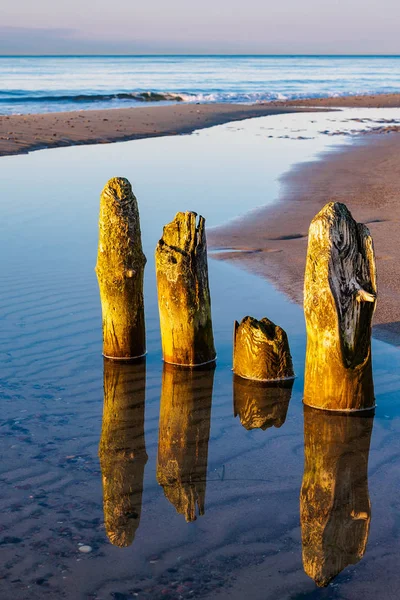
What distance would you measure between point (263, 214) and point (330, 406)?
7.99 meters

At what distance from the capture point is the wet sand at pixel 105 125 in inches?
918

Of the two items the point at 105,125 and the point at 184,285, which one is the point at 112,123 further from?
the point at 184,285

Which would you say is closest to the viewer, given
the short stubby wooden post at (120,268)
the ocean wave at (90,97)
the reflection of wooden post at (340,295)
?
the reflection of wooden post at (340,295)

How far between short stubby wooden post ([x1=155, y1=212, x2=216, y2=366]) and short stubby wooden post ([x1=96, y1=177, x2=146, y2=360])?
250 millimetres

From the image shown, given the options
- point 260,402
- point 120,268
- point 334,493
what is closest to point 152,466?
point 334,493

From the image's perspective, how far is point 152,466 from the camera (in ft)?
17.0

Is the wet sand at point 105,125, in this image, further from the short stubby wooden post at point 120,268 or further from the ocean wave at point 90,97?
the short stubby wooden post at point 120,268

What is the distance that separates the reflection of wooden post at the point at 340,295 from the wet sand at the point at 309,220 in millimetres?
1849

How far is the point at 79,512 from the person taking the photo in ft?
15.1

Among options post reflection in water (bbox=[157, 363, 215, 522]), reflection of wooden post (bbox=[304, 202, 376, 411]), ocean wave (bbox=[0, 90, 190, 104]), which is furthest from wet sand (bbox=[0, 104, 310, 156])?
reflection of wooden post (bbox=[304, 202, 376, 411])

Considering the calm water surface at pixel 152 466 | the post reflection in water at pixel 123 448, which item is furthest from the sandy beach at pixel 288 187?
the post reflection in water at pixel 123 448

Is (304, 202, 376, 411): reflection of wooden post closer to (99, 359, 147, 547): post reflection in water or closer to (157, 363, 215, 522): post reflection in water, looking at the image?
(157, 363, 215, 522): post reflection in water

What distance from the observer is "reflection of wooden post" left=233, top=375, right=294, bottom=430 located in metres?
5.91

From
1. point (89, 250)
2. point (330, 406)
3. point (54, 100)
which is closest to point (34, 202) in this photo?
point (89, 250)
